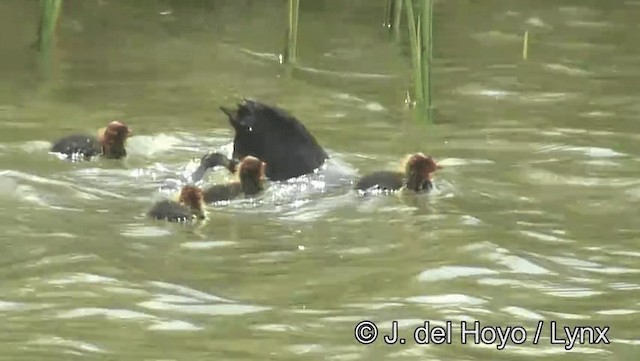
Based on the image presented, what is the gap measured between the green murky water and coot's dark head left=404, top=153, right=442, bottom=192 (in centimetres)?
13

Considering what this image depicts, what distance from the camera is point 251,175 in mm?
5703

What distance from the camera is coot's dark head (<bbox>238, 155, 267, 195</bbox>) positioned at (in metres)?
5.69

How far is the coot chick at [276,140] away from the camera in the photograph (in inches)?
234

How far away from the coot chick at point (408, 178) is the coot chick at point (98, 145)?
1.17 metres

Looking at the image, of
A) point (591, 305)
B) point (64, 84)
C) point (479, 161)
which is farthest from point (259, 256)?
point (64, 84)

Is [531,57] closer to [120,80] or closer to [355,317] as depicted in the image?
[120,80]

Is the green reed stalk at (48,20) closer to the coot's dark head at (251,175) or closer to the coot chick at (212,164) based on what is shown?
the coot chick at (212,164)

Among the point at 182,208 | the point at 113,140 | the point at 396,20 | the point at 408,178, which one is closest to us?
the point at 182,208

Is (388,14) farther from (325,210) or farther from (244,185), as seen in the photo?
(325,210)

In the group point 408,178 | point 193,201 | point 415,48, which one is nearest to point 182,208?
point 193,201

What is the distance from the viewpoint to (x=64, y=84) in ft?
26.7

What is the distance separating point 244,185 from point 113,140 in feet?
2.80

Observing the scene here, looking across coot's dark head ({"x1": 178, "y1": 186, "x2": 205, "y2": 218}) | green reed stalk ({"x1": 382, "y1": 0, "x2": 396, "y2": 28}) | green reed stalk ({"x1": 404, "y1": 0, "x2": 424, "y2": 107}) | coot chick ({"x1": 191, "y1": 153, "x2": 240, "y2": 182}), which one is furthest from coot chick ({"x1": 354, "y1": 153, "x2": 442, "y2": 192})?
green reed stalk ({"x1": 382, "y1": 0, "x2": 396, "y2": 28})

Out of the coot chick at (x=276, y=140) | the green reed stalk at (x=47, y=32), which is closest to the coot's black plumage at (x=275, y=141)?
the coot chick at (x=276, y=140)
